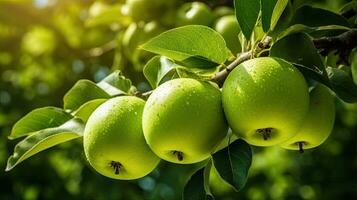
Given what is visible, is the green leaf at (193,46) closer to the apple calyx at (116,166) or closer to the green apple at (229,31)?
the apple calyx at (116,166)

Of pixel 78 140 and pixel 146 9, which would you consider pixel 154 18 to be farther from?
pixel 78 140

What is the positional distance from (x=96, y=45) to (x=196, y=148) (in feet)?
6.95

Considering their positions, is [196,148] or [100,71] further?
[100,71]

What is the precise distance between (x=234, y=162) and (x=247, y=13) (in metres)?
0.30

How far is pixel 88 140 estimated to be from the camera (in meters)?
1.11

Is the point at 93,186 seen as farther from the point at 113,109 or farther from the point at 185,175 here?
the point at 113,109

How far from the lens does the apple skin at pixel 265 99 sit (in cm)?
98

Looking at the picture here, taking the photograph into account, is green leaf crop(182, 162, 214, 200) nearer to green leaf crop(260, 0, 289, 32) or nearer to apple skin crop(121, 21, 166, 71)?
green leaf crop(260, 0, 289, 32)

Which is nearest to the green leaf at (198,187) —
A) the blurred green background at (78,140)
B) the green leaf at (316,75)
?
the green leaf at (316,75)

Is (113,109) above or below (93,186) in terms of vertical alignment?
above

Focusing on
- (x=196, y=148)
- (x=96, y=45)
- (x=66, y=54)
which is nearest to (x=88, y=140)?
(x=196, y=148)

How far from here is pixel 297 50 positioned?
1.11 m

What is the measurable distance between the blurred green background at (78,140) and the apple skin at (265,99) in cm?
176

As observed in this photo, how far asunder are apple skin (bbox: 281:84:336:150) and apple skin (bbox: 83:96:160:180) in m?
0.30
